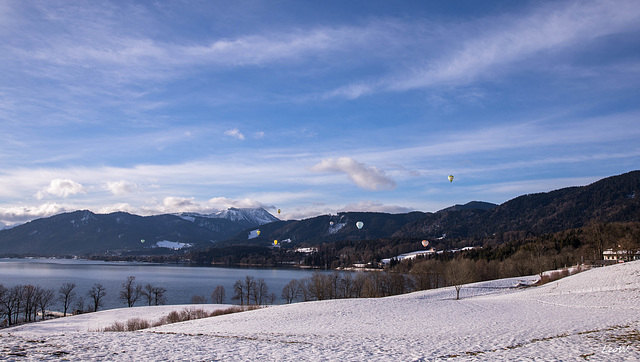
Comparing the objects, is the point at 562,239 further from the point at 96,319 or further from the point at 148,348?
the point at 148,348

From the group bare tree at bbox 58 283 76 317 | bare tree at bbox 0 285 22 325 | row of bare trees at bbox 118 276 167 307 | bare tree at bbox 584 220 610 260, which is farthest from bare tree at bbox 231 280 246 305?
bare tree at bbox 584 220 610 260

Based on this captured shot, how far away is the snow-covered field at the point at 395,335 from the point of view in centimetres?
1588

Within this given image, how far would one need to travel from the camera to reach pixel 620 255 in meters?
81.5

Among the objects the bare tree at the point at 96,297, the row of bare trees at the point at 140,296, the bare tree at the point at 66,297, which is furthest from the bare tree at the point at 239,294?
the bare tree at the point at 66,297

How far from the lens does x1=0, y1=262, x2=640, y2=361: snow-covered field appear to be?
52.1 feet

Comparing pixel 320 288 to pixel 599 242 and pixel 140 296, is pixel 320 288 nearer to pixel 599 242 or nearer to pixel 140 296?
pixel 140 296

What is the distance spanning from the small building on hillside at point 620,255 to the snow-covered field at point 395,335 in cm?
4073

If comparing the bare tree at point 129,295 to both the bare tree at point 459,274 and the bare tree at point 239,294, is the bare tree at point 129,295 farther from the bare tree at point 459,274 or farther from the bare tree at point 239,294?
the bare tree at point 459,274

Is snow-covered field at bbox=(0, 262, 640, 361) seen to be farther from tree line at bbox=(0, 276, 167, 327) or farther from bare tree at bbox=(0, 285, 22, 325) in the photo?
tree line at bbox=(0, 276, 167, 327)

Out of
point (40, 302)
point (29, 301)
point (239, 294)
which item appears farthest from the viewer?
point (239, 294)

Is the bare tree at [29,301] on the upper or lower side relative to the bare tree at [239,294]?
upper

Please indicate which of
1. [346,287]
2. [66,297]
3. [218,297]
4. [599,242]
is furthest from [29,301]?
[599,242]

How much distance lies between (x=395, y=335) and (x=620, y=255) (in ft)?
264

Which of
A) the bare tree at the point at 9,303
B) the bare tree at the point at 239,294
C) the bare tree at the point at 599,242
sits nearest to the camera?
the bare tree at the point at 9,303
